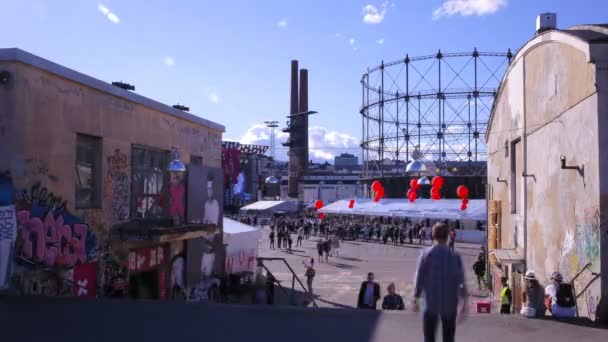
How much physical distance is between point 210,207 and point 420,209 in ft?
76.0

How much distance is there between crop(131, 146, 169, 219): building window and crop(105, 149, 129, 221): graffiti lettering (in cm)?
37

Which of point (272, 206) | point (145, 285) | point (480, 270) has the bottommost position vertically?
point (480, 270)

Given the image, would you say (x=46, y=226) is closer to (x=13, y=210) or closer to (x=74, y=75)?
(x=13, y=210)

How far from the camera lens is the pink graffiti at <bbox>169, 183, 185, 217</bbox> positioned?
14602 mm

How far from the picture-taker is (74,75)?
10.4 m

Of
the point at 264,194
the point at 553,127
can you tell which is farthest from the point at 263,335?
the point at 264,194

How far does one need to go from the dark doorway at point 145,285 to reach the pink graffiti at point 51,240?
2.79 m

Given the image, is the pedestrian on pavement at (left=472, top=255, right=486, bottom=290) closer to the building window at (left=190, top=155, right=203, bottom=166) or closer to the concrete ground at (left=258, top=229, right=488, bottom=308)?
the concrete ground at (left=258, top=229, right=488, bottom=308)

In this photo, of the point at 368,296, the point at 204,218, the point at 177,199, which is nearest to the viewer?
the point at 368,296

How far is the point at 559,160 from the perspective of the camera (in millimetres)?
10289

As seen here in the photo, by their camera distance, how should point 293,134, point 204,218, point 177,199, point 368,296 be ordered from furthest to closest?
point 293,134 → point 204,218 → point 177,199 → point 368,296

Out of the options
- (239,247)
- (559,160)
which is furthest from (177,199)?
(559,160)

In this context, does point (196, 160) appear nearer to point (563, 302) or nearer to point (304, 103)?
point (563, 302)

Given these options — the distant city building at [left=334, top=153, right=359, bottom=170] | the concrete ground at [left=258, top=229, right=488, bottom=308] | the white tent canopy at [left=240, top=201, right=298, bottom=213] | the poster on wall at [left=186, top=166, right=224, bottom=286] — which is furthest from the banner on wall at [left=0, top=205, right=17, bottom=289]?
the distant city building at [left=334, top=153, right=359, bottom=170]
